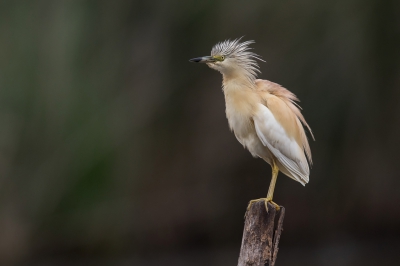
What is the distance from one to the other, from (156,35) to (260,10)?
1.64m

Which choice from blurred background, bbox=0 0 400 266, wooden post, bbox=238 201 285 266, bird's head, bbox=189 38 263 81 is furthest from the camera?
Answer: blurred background, bbox=0 0 400 266

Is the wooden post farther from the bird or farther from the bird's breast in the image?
the bird's breast

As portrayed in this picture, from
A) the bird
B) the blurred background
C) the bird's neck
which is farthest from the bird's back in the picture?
the blurred background

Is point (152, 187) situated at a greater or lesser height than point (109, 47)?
lesser

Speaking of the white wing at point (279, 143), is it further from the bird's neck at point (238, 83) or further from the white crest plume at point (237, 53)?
the white crest plume at point (237, 53)

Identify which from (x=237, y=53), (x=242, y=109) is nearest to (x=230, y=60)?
(x=237, y=53)

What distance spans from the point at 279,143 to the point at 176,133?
5.62 m

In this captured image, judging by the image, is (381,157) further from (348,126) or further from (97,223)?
(97,223)

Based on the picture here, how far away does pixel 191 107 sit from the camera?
31.1ft

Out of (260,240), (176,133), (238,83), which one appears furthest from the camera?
(176,133)

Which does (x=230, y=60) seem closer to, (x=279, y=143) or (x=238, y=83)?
(x=238, y=83)

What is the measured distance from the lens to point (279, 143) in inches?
162

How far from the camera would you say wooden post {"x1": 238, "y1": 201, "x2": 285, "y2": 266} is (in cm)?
342

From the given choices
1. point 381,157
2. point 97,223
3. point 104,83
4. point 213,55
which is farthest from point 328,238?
point 213,55
